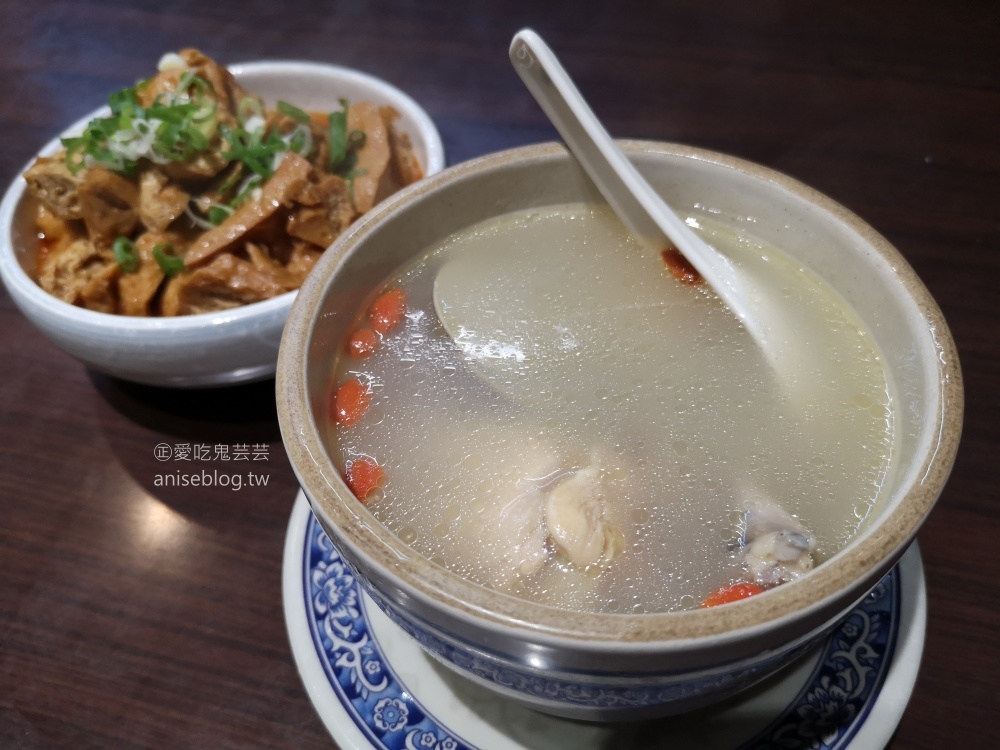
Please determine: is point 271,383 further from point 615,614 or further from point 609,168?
point 615,614

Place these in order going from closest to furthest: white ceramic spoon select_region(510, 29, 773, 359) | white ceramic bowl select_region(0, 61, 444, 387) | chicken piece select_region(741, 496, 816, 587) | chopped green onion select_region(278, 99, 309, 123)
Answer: chicken piece select_region(741, 496, 816, 587) → white ceramic spoon select_region(510, 29, 773, 359) → white ceramic bowl select_region(0, 61, 444, 387) → chopped green onion select_region(278, 99, 309, 123)

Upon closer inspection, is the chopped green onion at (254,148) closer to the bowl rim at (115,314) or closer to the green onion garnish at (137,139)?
the green onion garnish at (137,139)

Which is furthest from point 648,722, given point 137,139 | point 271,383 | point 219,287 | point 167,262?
point 137,139

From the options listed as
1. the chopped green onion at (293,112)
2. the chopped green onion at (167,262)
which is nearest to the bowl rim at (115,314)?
the chopped green onion at (167,262)

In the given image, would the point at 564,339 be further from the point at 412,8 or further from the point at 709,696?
the point at 412,8

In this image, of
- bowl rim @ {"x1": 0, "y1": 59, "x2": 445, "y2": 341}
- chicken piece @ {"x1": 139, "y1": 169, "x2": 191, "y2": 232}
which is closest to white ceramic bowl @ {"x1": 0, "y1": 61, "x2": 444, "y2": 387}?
bowl rim @ {"x1": 0, "y1": 59, "x2": 445, "y2": 341}

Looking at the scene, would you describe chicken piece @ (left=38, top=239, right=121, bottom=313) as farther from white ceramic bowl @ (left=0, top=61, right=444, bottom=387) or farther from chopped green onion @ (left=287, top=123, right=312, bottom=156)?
chopped green onion @ (left=287, top=123, right=312, bottom=156)

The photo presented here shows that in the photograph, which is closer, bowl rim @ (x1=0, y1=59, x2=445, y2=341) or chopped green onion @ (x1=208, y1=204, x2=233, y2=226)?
bowl rim @ (x1=0, y1=59, x2=445, y2=341)

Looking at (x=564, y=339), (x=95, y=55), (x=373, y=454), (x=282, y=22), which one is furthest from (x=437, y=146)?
(x=95, y=55)
